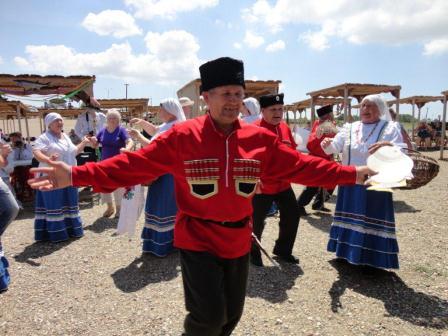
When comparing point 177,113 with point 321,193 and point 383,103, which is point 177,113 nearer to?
point 383,103

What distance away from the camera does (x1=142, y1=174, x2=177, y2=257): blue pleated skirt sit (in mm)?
4961

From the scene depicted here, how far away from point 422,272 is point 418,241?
134 cm

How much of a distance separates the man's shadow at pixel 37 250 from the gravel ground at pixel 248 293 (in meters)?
0.02

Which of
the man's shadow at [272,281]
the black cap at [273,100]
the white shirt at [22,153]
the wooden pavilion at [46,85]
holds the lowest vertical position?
the man's shadow at [272,281]

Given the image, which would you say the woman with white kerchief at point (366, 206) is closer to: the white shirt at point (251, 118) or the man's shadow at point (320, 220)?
the man's shadow at point (320, 220)

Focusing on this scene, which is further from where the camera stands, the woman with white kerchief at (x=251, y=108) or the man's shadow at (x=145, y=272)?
the woman with white kerchief at (x=251, y=108)

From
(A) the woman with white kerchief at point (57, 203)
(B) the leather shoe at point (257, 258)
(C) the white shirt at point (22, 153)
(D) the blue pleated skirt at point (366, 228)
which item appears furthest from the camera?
(C) the white shirt at point (22, 153)

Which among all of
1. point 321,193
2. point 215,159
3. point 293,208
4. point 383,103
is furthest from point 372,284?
point 321,193

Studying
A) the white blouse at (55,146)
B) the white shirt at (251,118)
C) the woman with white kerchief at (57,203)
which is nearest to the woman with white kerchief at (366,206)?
the white shirt at (251,118)

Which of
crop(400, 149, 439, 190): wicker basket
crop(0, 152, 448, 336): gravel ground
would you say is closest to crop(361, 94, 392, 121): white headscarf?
crop(400, 149, 439, 190): wicker basket

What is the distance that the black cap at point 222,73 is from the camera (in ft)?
7.91

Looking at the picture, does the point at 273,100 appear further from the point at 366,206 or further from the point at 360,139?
the point at 366,206

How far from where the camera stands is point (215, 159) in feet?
7.73

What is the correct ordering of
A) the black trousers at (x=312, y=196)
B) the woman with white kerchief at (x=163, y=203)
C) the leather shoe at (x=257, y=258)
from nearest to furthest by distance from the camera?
the leather shoe at (x=257, y=258) → the woman with white kerchief at (x=163, y=203) → the black trousers at (x=312, y=196)
